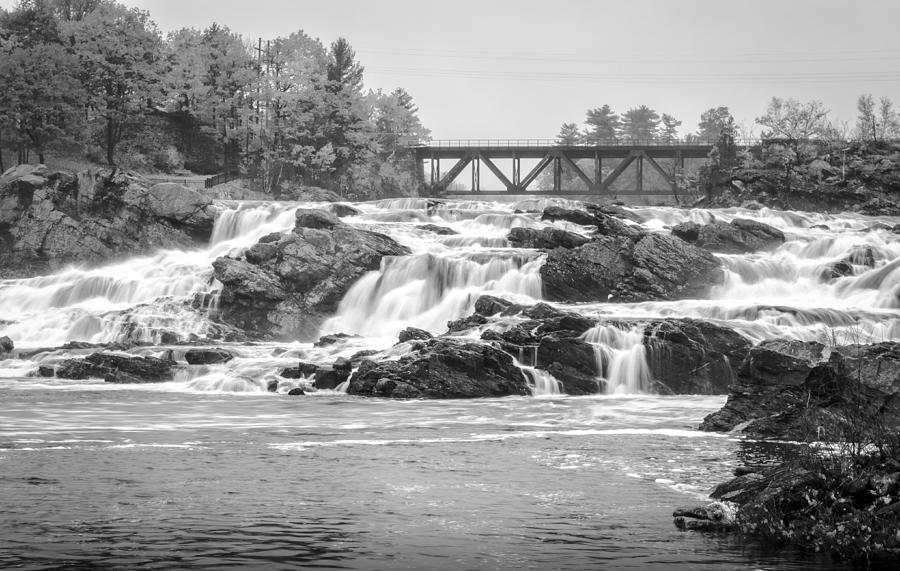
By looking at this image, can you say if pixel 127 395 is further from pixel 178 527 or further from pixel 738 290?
pixel 738 290

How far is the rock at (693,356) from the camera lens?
32062mm

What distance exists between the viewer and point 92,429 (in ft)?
78.0

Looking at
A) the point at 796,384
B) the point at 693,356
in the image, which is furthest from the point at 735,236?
the point at 796,384

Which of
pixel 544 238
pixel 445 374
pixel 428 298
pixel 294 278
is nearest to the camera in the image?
pixel 445 374

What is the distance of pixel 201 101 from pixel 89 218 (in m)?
28.8

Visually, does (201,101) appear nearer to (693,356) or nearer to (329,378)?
(329,378)

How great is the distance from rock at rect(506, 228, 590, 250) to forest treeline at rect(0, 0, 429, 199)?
33790 mm

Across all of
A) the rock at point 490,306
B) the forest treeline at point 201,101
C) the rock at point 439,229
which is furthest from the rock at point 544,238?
the forest treeline at point 201,101

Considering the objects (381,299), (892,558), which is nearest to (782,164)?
(381,299)

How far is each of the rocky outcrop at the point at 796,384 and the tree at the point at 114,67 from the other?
63.2m

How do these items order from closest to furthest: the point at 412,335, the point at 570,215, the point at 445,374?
the point at 445,374
the point at 412,335
the point at 570,215

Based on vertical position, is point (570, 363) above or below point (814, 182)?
below

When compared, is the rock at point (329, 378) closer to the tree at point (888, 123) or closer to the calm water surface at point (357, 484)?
the calm water surface at point (357, 484)

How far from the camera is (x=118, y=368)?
34.8 meters
